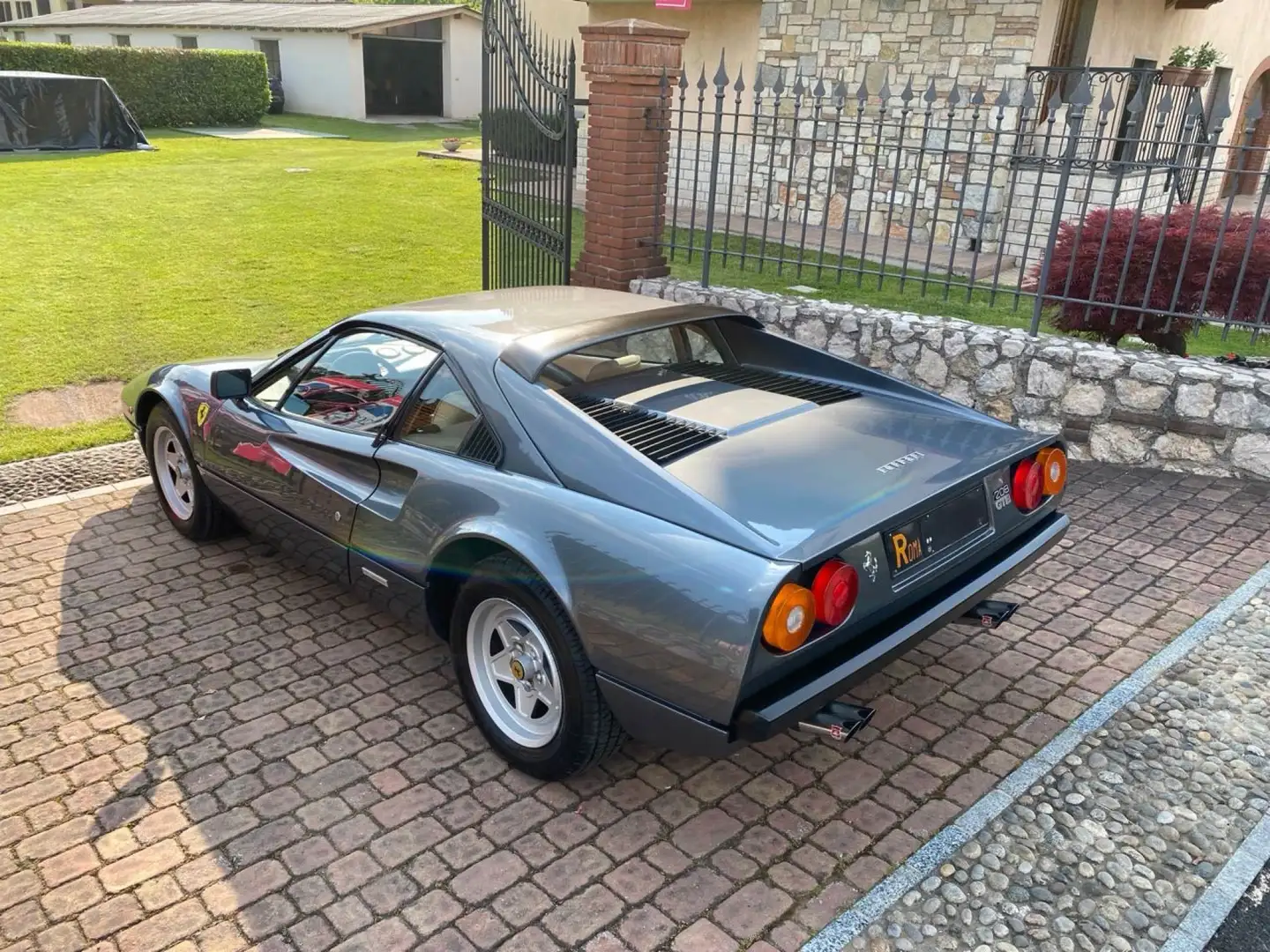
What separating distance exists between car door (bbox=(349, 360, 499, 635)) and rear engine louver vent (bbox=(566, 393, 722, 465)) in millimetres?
386

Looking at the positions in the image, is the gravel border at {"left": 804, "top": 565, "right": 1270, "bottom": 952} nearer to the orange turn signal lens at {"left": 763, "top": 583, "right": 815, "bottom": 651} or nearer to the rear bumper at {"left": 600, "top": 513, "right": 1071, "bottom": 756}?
the rear bumper at {"left": 600, "top": 513, "right": 1071, "bottom": 756}

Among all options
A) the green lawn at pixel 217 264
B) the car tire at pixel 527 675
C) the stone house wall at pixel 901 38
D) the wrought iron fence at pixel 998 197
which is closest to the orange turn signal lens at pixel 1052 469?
Answer: the car tire at pixel 527 675

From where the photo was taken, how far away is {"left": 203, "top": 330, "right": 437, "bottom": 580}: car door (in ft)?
12.5

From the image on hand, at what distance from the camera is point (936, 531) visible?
3.19 meters

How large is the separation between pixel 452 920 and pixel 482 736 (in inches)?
33.9

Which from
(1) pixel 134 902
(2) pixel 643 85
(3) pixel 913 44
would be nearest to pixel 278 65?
(3) pixel 913 44

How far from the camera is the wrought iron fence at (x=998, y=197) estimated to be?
5.84 metres

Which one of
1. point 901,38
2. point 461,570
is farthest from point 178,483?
point 901,38

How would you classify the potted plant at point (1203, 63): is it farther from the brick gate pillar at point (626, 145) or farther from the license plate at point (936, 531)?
the license plate at point (936, 531)

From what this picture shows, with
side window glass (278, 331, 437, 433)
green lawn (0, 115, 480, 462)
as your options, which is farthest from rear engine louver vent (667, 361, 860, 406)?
green lawn (0, 115, 480, 462)

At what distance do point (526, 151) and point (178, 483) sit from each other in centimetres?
428

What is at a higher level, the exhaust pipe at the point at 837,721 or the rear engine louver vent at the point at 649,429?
the rear engine louver vent at the point at 649,429

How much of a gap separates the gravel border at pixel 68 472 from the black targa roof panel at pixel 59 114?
1758cm

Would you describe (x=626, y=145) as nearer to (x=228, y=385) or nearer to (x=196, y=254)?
(x=228, y=385)
